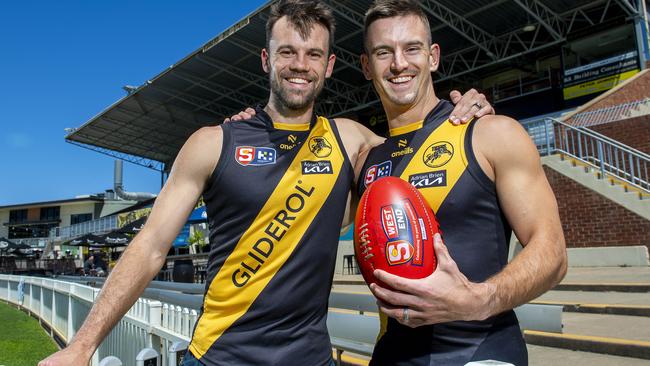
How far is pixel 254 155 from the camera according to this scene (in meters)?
2.37

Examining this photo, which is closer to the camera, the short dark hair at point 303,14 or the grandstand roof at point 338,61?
the short dark hair at point 303,14

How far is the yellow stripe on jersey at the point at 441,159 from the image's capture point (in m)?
2.03

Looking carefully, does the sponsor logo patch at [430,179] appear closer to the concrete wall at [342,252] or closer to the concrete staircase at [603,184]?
the concrete staircase at [603,184]

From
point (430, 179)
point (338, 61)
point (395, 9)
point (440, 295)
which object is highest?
point (338, 61)

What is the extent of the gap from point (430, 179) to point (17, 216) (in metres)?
68.8

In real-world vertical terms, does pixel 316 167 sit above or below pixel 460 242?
above

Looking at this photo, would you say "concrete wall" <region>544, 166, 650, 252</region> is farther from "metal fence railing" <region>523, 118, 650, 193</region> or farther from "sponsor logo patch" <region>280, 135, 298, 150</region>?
"sponsor logo patch" <region>280, 135, 298, 150</region>

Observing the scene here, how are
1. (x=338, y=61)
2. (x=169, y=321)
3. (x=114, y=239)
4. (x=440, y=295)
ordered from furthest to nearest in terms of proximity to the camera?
(x=338, y=61), (x=114, y=239), (x=169, y=321), (x=440, y=295)

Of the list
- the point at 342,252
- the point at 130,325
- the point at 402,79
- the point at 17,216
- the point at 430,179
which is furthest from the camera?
the point at 17,216

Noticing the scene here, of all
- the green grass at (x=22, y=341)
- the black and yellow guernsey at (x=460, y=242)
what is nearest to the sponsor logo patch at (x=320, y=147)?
the black and yellow guernsey at (x=460, y=242)

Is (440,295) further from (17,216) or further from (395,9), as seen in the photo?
(17,216)

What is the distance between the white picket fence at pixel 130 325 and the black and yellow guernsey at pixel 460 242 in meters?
1.56

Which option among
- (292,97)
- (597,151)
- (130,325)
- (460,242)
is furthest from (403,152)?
(597,151)

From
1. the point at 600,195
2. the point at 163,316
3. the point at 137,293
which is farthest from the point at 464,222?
the point at 600,195
